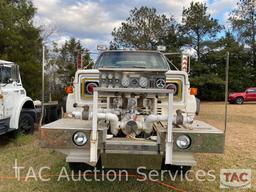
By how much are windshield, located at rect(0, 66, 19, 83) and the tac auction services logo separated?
4950 millimetres

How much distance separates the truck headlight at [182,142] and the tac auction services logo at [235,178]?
4.96 ft

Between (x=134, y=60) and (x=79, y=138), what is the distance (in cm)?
244

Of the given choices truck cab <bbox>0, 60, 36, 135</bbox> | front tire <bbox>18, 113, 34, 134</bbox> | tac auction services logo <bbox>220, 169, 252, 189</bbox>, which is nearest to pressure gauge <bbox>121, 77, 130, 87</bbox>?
tac auction services logo <bbox>220, 169, 252, 189</bbox>

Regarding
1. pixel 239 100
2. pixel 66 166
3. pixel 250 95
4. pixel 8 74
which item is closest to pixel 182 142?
pixel 66 166

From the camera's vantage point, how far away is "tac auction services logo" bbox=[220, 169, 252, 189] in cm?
444

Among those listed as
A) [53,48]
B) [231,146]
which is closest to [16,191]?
[231,146]

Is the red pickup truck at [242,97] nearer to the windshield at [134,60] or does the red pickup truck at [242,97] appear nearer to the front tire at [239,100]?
the front tire at [239,100]

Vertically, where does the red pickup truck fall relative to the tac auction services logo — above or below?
above

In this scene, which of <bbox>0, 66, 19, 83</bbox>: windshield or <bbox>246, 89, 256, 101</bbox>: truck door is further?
<bbox>246, 89, 256, 101</bbox>: truck door

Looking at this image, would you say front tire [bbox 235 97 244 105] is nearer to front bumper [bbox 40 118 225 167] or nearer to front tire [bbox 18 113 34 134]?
front tire [bbox 18 113 34 134]

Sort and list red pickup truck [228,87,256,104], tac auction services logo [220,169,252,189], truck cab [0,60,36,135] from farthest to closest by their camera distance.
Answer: red pickup truck [228,87,256,104] → truck cab [0,60,36,135] → tac auction services logo [220,169,252,189]

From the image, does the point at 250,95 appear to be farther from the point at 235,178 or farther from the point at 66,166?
the point at 66,166

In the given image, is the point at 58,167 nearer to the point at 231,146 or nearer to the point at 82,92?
the point at 82,92

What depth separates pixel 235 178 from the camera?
481 centimetres
